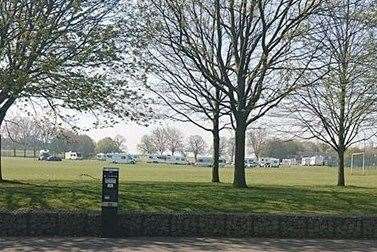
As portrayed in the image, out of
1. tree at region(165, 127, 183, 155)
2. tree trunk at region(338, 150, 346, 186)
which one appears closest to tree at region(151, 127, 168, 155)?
tree at region(165, 127, 183, 155)

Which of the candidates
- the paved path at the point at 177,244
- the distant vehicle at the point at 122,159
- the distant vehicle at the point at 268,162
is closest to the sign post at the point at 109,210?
the paved path at the point at 177,244

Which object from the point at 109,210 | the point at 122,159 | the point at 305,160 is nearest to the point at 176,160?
the point at 122,159

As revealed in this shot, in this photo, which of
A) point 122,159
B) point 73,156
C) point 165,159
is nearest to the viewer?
point 122,159

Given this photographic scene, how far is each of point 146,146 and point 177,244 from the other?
11493 cm

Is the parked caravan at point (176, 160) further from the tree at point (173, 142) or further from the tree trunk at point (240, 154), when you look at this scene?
the tree trunk at point (240, 154)

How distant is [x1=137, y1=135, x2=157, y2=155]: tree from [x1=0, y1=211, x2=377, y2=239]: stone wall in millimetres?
110498

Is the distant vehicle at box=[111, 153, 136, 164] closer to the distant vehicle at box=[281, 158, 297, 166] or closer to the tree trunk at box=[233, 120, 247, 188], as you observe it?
the distant vehicle at box=[281, 158, 297, 166]

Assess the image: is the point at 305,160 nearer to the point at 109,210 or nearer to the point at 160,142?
the point at 160,142

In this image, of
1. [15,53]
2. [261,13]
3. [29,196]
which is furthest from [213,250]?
[261,13]

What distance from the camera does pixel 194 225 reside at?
11.4 meters

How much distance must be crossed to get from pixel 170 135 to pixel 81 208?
10127cm

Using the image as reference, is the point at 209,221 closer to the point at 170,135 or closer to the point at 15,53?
the point at 15,53

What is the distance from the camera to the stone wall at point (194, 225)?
1098 cm

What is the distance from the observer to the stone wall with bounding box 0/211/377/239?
36.0 feet
